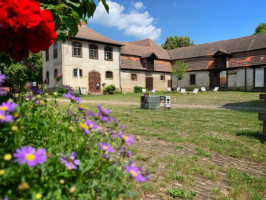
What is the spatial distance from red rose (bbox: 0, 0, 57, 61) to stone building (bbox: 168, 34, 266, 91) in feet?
105

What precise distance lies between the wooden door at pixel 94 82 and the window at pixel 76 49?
115 inches

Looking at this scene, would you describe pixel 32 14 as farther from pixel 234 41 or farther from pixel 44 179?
pixel 234 41

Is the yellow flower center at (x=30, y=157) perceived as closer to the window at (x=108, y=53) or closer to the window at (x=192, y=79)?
the window at (x=108, y=53)

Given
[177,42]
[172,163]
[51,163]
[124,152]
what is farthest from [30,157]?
[177,42]

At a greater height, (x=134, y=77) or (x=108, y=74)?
(x=108, y=74)

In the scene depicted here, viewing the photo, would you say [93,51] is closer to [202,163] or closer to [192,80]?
[192,80]

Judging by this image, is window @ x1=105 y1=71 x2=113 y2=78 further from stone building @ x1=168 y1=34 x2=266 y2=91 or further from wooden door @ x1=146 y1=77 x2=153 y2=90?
stone building @ x1=168 y1=34 x2=266 y2=91

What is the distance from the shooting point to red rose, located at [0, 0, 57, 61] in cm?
135

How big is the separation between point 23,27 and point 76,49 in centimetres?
2642

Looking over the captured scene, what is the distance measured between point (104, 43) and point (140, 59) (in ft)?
24.0

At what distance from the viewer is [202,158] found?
13.7 ft

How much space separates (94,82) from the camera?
2827cm

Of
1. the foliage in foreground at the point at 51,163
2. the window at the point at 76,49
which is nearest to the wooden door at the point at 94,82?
the window at the point at 76,49

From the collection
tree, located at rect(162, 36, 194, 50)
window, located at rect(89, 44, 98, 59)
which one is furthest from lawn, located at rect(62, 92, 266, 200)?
tree, located at rect(162, 36, 194, 50)
